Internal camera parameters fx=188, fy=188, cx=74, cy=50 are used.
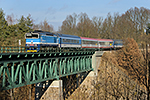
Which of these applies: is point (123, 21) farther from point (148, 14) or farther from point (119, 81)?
point (119, 81)

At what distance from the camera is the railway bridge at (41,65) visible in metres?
18.2

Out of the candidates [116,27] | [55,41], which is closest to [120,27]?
[116,27]

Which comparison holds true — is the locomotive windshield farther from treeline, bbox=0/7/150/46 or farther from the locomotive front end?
treeline, bbox=0/7/150/46

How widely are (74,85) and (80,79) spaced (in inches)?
85.3

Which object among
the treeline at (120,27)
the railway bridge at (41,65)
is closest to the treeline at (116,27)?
the treeline at (120,27)

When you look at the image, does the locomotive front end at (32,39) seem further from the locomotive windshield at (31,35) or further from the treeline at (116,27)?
the treeline at (116,27)

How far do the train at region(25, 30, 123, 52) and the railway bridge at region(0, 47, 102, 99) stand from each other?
5.14ft

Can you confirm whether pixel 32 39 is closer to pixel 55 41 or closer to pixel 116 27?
pixel 55 41

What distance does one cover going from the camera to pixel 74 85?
38.0m

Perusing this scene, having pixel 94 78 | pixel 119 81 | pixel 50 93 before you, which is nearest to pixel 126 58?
pixel 119 81

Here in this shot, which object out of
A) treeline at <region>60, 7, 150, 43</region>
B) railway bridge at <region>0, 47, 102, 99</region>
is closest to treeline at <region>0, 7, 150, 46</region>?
treeline at <region>60, 7, 150, 43</region>

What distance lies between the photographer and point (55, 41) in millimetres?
35812

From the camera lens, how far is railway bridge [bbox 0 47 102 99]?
59.8 feet

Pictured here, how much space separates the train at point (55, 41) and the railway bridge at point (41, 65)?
1.57 metres
